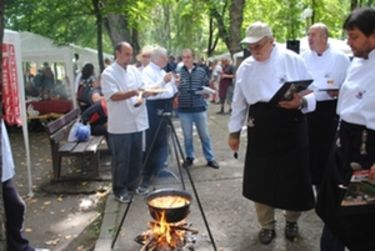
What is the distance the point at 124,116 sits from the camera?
17.7ft

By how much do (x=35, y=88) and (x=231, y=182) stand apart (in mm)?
8830

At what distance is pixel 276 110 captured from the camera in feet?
12.8

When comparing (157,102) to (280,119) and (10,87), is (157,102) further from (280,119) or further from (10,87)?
(280,119)

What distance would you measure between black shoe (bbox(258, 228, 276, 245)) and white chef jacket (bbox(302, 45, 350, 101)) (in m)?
1.62

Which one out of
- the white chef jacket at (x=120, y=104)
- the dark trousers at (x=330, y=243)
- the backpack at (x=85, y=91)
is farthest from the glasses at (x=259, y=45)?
the backpack at (x=85, y=91)

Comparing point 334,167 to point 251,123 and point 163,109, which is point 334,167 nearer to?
point 251,123

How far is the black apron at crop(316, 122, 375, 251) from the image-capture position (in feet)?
9.46

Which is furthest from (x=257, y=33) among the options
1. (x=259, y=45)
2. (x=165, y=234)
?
(x=165, y=234)

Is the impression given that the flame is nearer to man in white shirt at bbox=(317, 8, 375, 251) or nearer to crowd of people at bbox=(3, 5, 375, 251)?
crowd of people at bbox=(3, 5, 375, 251)

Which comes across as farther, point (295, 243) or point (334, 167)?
point (295, 243)

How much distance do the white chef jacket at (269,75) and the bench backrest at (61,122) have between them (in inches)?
151

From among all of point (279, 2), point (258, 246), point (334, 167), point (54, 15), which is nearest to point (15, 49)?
point (258, 246)

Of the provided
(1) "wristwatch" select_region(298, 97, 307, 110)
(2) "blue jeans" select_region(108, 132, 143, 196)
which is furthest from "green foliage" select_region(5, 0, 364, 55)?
(1) "wristwatch" select_region(298, 97, 307, 110)

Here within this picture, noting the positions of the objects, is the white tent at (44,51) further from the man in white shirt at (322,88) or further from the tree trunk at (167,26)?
the tree trunk at (167,26)
